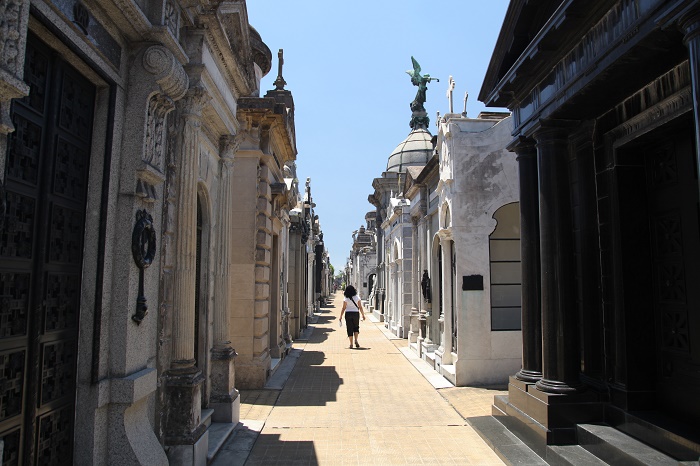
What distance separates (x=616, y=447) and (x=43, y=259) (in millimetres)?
4885

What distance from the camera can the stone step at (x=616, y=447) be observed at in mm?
4305

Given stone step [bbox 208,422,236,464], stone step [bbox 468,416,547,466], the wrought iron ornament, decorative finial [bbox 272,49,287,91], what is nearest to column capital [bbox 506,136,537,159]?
stone step [bbox 468,416,547,466]

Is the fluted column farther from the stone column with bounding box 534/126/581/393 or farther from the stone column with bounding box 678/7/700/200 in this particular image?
the stone column with bounding box 678/7/700/200

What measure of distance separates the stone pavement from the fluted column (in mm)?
1436

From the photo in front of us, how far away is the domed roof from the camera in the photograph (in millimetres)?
22391

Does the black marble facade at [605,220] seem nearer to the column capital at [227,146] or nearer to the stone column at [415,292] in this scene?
the column capital at [227,146]

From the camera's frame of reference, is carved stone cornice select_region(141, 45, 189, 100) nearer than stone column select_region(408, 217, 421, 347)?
Yes

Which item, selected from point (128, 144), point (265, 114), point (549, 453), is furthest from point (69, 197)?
point (265, 114)

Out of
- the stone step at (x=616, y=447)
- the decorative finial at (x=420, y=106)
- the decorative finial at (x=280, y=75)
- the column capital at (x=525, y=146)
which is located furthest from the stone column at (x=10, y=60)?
the decorative finial at (x=420, y=106)

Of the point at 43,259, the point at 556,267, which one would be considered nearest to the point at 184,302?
the point at 43,259

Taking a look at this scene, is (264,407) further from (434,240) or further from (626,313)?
(434,240)

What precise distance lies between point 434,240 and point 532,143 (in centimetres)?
603

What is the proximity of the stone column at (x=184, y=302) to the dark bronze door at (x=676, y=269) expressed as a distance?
182 inches

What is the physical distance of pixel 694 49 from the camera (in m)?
3.41
